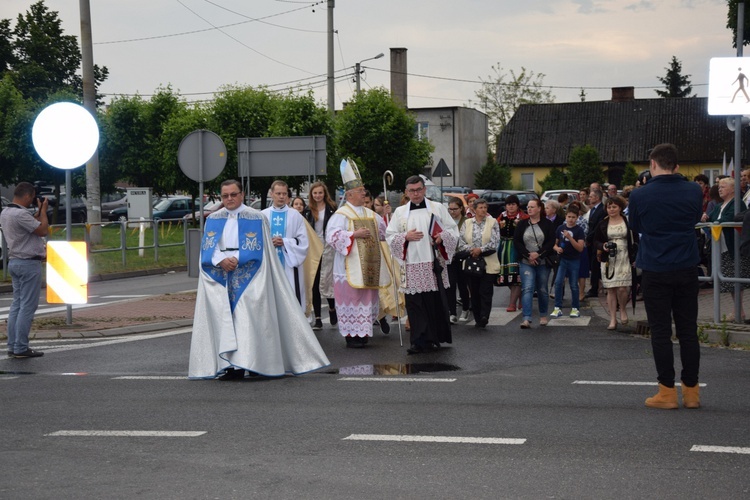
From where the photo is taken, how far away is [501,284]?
15.5 metres

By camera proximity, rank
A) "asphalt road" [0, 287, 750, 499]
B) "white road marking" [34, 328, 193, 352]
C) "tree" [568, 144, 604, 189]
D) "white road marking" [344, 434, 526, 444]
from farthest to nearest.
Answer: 1. "tree" [568, 144, 604, 189]
2. "white road marking" [34, 328, 193, 352]
3. "white road marking" [344, 434, 526, 444]
4. "asphalt road" [0, 287, 750, 499]

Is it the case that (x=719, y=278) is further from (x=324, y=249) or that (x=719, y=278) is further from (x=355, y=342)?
(x=324, y=249)

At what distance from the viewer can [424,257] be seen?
41.0ft

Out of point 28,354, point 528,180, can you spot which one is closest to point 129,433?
point 28,354

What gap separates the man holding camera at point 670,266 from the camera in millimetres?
8131

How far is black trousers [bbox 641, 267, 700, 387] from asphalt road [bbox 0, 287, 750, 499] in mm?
343

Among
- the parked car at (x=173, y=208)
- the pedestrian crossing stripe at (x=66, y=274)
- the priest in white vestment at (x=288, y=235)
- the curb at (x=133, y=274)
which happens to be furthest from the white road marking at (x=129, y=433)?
the parked car at (x=173, y=208)

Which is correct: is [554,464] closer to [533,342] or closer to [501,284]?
[533,342]

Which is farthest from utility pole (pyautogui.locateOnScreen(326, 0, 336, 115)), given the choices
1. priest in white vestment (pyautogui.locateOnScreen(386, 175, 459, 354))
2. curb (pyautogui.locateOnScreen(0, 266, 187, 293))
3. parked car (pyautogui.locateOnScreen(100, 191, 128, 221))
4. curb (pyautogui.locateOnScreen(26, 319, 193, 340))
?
priest in white vestment (pyautogui.locateOnScreen(386, 175, 459, 354))

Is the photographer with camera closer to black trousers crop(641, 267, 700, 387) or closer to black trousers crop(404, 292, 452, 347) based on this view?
black trousers crop(404, 292, 452, 347)

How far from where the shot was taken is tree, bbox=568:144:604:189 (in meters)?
67.6

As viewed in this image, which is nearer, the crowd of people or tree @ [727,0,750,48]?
the crowd of people

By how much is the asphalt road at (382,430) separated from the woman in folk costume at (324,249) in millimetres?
3361

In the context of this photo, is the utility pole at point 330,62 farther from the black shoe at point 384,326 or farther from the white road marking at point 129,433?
the white road marking at point 129,433
